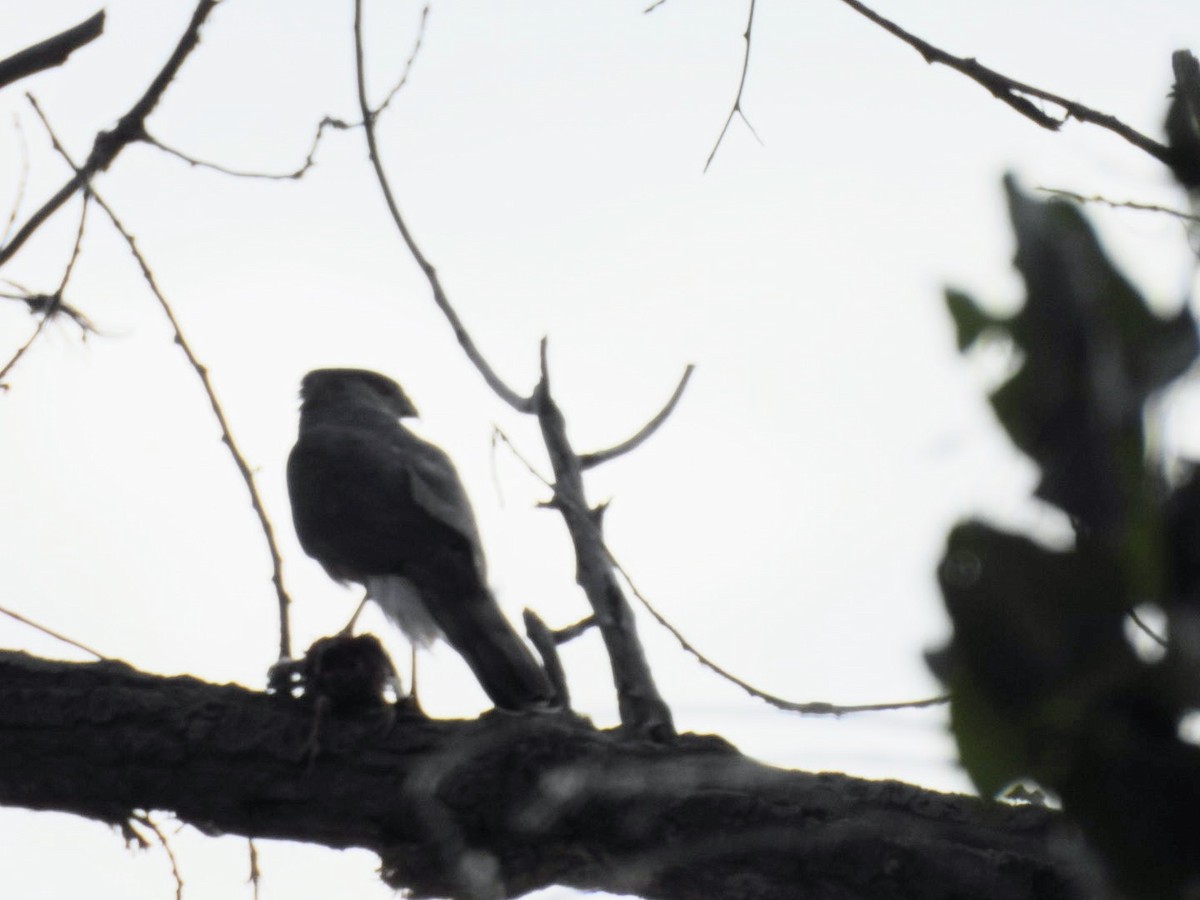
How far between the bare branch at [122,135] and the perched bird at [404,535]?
7.96ft

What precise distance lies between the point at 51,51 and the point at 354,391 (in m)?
5.37

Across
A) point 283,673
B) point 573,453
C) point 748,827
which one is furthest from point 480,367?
point 748,827

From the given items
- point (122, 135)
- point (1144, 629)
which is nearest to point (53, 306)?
point (122, 135)

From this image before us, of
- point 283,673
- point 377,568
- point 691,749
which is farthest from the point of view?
point 377,568

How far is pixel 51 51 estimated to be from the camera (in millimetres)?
2590

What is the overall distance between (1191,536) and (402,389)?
305 inches

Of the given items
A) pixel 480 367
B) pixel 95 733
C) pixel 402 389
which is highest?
pixel 402 389

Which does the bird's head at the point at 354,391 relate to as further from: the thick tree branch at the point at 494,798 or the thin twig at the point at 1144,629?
the thin twig at the point at 1144,629

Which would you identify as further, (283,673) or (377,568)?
(377,568)

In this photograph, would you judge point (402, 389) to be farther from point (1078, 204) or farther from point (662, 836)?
point (1078, 204)

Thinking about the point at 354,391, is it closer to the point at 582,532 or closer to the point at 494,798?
the point at 582,532

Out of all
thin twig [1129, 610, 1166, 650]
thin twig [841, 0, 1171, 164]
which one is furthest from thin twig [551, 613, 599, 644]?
thin twig [1129, 610, 1166, 650]

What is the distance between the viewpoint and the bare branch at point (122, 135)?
327 centimetres

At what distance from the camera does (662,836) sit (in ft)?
8.36
